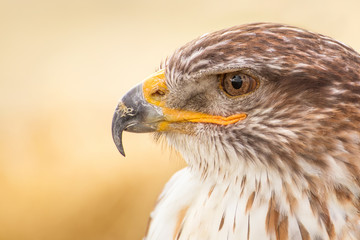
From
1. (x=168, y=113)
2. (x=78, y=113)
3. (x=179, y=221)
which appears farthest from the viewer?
(x=78, y=113)

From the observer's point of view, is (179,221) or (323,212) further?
(179,221)

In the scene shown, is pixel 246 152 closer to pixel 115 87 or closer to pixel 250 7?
pixel 115 87

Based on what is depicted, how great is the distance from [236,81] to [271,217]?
1.19ft

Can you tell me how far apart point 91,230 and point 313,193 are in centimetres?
209

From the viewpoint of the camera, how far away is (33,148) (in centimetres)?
346

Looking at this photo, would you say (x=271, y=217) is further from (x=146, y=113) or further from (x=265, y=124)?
(x=146, y=113)

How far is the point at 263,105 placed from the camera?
1.56 metres

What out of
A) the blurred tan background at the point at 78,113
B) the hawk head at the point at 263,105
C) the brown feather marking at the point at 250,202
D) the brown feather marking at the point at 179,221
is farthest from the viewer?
the blurred tan background at the point at 78,113

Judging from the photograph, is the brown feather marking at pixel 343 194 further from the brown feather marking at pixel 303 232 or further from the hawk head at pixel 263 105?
the brown feather marking at pixel 303 232

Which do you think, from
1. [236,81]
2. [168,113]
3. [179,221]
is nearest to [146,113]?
[168,113]

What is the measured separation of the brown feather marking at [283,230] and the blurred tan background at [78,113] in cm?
172

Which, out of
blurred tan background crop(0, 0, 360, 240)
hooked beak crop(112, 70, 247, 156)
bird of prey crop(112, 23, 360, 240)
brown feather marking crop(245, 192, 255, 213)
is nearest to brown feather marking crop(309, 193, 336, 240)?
A: bird of prey crop(112, 23, 360, 240)

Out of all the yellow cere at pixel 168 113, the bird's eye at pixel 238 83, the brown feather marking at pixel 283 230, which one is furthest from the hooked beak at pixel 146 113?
the brown feather marking at pixel 283 230

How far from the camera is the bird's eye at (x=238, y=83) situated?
1545 millimetres
